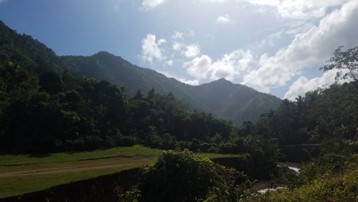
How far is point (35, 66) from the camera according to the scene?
2945 inches

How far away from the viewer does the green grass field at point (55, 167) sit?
806 inches

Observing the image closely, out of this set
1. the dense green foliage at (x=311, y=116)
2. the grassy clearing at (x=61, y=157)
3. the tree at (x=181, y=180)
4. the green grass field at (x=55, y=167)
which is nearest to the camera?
the tree at (x=181, y=180)


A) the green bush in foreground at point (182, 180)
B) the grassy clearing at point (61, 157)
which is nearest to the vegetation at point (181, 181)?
the green bush in foreground at point (182, 180)

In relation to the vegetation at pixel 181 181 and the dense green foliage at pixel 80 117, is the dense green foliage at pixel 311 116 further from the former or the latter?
the vegetation at pixel 181 181

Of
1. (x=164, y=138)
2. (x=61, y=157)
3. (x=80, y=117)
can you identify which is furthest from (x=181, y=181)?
(x=164, y=138)

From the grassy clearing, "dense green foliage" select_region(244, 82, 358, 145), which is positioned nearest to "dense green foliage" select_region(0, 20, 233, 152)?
the grassy clearing

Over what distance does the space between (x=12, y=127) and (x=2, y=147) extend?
3064mm

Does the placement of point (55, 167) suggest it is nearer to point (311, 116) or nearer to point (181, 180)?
point (181, 180)

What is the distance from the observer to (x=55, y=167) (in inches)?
1172

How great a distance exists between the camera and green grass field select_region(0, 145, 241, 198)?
20484mm

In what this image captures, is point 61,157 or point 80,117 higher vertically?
point 80,117

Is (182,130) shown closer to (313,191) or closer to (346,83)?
(346,83)

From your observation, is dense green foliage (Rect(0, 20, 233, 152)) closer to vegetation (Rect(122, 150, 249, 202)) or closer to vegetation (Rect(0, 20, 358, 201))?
vegetation (Rect(0, 20, 358, 201))

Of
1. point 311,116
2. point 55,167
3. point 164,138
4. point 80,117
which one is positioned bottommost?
point 55,167
